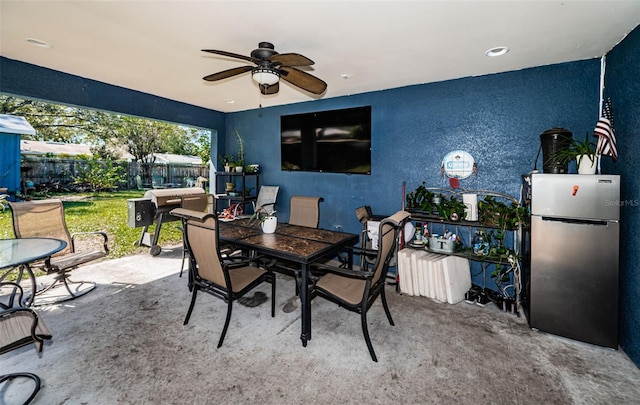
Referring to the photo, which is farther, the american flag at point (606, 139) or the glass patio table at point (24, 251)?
the american flag at point (606, 139)

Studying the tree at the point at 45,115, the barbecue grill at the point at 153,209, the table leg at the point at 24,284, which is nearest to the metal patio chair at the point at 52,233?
the table leg at the point at 24,284

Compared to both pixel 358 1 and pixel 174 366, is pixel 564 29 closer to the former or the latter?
pixel 358 1

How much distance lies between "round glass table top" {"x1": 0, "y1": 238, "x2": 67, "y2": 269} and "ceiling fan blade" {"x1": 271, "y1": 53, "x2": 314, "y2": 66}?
223 cm

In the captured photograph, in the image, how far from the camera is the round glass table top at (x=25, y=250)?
196cm

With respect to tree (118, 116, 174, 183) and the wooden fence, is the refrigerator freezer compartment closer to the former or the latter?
the wooden fence

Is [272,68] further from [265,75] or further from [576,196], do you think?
[576,196]

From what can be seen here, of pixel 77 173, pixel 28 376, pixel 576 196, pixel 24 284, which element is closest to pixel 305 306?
pixel 28 376

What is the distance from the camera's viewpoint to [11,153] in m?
7.11

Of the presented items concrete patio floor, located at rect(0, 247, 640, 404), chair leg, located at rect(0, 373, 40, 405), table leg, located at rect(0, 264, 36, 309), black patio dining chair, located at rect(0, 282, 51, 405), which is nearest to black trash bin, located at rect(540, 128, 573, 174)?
concrete patio floor, located at rect(0, 247, 640, 404)

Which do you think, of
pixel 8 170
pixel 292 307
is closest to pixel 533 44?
pixel 292 307

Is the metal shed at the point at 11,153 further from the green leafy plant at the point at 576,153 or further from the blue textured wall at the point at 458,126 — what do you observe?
the green leafy plant at the point at 576,153

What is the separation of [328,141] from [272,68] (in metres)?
2.09

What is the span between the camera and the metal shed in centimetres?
692

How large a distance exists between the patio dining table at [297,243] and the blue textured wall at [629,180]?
2107 millimetres
